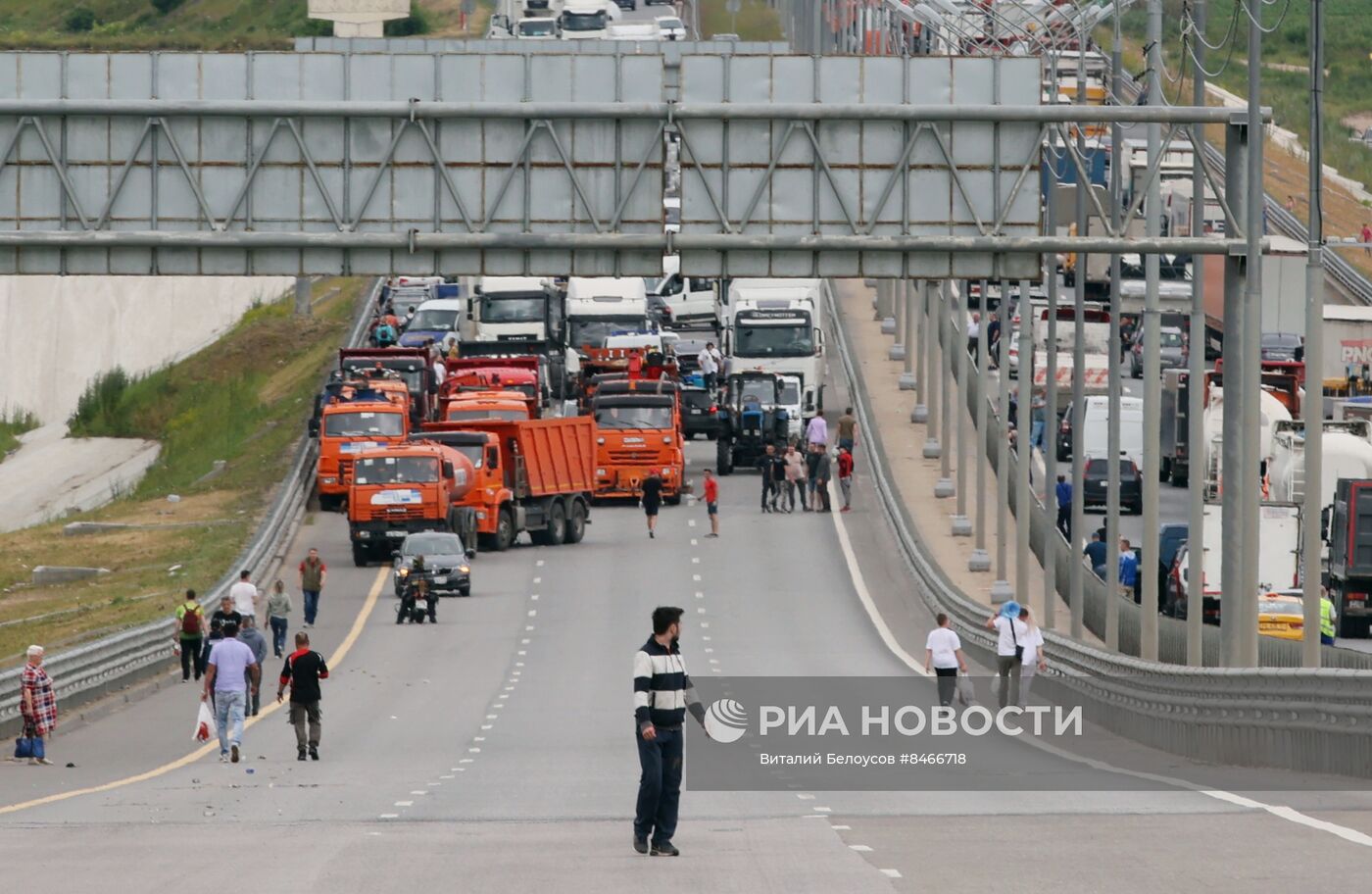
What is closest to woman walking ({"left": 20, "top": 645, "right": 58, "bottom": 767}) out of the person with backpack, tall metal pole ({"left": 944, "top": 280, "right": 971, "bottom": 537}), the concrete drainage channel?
the person with backpack

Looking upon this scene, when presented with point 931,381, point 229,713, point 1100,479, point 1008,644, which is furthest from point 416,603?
point 931,381

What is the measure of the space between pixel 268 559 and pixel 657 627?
36.9 m

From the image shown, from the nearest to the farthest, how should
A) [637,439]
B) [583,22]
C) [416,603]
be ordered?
1. [416,603]
2. [637,439]
3. [583,22]

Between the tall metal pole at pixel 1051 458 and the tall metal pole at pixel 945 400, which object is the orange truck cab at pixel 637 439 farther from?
the tall metal pole at pixel 1051 458

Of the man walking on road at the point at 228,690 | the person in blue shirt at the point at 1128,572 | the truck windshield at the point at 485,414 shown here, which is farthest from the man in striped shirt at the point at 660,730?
the truck windshield at the point at 485,414

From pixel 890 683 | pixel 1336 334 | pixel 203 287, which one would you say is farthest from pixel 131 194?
pixel 203 287

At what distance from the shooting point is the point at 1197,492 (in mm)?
34344

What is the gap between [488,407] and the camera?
59.6 meters

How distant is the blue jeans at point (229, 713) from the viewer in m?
26.9

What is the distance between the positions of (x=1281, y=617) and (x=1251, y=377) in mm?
12205

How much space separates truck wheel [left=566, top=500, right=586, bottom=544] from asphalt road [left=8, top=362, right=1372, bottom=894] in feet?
30.5

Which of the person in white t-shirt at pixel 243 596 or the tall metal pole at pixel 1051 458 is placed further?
the tall metal pole at pixel 1051 458

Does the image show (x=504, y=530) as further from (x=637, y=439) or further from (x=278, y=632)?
(x=278, y=632)

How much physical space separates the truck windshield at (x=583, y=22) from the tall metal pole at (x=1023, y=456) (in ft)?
224
